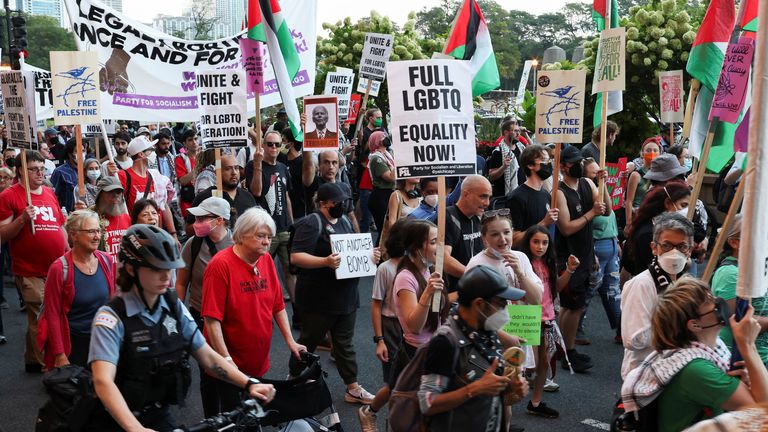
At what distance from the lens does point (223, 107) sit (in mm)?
8914

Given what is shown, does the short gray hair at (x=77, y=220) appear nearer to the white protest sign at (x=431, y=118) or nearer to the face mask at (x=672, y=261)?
the white protest sign at (x=431, y=118)

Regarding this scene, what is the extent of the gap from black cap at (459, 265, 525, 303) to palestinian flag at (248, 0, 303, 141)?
18.2 ft

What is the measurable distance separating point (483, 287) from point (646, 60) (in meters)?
13.8

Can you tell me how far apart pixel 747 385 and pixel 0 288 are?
9.28 m

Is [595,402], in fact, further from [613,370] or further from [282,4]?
[282,4]

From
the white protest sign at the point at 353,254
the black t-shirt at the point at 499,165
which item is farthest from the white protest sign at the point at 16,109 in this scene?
the black t-shirt at the point at 499,165

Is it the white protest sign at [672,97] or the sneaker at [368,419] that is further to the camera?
the white protest sign at [672,97]

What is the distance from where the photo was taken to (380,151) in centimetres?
1138

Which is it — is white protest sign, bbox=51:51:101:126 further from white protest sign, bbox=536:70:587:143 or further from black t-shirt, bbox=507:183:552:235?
white protest sign, bbox=536:70:587:143

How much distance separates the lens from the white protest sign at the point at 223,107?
8.78m

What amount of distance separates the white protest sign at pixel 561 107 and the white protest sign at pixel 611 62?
1.90ft

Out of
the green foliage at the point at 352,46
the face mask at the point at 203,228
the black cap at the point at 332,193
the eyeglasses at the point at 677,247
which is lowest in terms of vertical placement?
the eyeglasses at the point at 677,247

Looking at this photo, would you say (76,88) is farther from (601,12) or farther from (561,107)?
(601,12)

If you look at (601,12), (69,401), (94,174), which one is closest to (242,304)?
(69,401)
